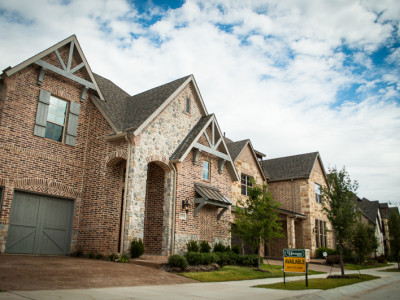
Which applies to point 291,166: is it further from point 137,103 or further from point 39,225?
point 39,225

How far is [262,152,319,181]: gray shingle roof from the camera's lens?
2995 centimetres

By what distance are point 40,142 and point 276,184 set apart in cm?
2211

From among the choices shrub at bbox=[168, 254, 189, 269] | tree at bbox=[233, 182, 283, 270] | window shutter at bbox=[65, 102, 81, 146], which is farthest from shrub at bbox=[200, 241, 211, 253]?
window shutter at bbox=[65, 102, 81, 146]

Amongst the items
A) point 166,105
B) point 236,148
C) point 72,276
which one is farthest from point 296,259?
point 236,148

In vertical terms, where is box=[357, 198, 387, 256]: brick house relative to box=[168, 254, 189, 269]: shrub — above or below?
above

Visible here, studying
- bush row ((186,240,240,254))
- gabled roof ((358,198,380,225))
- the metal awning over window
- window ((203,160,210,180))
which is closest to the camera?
bush row ((186,240,240,254))

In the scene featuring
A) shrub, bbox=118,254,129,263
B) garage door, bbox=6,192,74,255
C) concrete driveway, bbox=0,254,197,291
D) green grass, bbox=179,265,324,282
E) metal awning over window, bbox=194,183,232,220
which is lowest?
green grass, bbox=179,265,324,282

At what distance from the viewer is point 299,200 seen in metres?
29.2

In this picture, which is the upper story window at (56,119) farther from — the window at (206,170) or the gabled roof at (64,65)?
the window at (206,170)

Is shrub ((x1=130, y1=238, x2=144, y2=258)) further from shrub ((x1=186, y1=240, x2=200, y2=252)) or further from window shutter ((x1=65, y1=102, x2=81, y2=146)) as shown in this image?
window shutter ((x1=65, y1=102, x2=81, y2=146))

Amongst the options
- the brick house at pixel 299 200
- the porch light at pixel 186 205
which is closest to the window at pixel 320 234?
the brick house at pixel 299 200

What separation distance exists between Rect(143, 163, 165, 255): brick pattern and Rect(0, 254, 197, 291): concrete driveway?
3.78 meters

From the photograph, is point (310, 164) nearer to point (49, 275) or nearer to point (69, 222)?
point (69, 222)

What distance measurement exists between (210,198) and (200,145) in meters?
2.85
